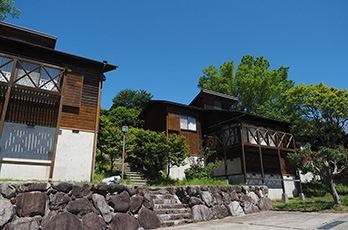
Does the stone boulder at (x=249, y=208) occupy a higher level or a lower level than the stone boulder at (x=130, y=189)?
lower

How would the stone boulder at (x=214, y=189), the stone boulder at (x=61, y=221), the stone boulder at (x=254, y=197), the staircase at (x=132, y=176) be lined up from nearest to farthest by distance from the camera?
the stone boulder at (x=61, y=221) → the stone boulder at (x=214, y=189) → the stone boulder at (x=254, y=197) → the staircase at (x=132, y=176)

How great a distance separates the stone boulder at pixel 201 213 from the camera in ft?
30.5

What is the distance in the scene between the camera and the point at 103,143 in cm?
1556

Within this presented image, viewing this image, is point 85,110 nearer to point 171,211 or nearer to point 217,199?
point 171,211

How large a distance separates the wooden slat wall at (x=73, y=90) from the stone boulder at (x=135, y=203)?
7.27 m

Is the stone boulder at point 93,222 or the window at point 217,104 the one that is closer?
the stone boulder at point 93,222

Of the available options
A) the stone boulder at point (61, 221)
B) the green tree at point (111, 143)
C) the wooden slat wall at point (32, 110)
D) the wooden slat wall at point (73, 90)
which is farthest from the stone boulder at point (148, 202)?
the wooden slat wall at point (73, 90)

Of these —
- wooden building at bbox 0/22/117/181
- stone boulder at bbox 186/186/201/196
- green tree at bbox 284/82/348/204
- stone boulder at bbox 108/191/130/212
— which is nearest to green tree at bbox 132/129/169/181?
wooden building at bbox 0/22/117/181

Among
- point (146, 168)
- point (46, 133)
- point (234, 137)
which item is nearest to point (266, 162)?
point (234, 137)

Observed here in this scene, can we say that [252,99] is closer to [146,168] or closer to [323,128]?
[323,128]

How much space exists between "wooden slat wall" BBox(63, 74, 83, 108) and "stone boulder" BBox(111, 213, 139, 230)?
7727 mm

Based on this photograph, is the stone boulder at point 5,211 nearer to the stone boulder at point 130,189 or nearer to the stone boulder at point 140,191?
the stone boulder at point 130,189

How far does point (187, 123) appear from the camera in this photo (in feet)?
63.3

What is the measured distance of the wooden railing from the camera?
17391mm
